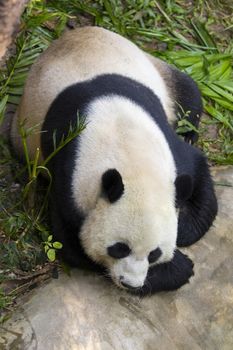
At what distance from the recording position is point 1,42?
3.76m

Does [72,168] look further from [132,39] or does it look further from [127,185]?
[132,39]

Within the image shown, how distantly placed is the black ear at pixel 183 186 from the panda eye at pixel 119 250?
1.45 ft

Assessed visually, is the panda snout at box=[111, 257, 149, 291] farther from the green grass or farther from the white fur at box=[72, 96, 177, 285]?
the green grass

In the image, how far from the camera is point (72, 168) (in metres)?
4.22

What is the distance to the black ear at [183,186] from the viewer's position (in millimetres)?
4078

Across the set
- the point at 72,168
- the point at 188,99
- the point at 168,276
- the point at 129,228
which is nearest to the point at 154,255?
the point at 129,228

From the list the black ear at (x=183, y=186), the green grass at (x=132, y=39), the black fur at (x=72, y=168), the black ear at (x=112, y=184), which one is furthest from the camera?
the green grass at (x=132, y=39)

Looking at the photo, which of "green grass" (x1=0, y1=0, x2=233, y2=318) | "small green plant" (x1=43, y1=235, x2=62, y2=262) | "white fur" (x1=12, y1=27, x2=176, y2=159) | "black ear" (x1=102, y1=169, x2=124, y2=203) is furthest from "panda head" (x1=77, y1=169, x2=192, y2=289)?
"white fur" (x1=12, y1=27, x2=176, y2=159)

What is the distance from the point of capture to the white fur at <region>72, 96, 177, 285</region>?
3904mm

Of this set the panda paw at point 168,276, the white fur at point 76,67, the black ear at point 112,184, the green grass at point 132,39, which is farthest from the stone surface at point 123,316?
the white fur at point 76,67

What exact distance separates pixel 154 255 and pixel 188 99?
1787 millimetres

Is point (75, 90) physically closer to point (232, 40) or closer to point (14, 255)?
point (14, 255)

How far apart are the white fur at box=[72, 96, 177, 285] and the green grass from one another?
33 cm

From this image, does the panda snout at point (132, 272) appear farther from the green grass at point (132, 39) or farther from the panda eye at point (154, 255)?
the green grass at point (132, 39)
